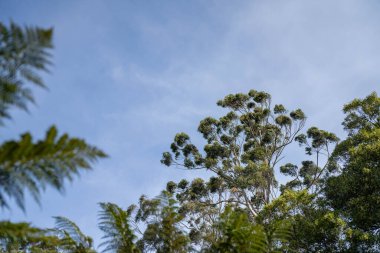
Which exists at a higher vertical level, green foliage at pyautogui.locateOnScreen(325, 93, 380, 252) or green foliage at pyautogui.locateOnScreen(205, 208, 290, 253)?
green foliage at pyautogui.locateOnScreen(325, 93, 380, 252)

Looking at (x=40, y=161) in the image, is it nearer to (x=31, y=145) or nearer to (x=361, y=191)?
(x=31, y=145)

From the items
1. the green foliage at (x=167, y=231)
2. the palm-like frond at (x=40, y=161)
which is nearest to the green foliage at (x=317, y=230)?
the green foliage at (x=167, y=231)

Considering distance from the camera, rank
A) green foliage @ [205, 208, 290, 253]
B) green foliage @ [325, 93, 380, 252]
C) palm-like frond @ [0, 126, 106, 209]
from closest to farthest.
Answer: palm-like frond @ [0, 126, 106, 209]
green foliage @ [205, 208, 290, 253]
green foliage @ [325, 93, 380, 252]

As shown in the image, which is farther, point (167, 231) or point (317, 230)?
point (317, 230)

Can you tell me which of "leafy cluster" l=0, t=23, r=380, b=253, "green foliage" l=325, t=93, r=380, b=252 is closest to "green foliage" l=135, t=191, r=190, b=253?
"leafy cluster" l=0, t=23, r=380, b=253

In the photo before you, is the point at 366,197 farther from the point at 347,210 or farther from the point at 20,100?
the point at 20,100

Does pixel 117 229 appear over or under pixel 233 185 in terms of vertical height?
under

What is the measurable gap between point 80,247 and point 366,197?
1331 centimetres

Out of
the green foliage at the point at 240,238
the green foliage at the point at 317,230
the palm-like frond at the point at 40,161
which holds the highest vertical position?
the green foliage at the point at 317,230

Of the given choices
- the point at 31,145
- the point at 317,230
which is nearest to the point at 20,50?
the point at 31,145

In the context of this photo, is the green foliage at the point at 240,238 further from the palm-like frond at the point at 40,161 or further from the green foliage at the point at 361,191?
the green foliage at the point at 361,191

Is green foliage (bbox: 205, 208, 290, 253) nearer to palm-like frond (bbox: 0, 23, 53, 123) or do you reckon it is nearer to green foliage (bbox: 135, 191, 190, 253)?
green foliage (bbox: 135, 191, 190, 253)

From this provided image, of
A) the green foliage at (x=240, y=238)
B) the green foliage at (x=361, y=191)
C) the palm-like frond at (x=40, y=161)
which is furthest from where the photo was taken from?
the green foliage at (x=361, y=191)

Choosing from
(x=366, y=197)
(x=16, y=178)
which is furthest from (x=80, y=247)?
(x=366, y=197)
